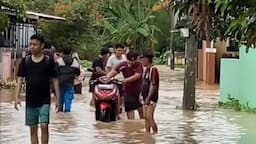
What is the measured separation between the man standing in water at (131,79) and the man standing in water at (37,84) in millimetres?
4335

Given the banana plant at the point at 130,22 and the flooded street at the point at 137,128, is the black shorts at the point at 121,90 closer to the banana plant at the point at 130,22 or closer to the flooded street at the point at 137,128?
the flooded street at the point at 137,128

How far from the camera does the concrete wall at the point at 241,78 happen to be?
18625 mm

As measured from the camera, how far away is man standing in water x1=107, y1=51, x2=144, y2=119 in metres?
14.5

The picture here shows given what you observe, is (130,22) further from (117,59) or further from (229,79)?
(117,59)

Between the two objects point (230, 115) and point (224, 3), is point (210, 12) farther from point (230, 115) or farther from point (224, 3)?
point (230, 115)

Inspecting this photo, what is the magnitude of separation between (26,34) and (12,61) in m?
6.42

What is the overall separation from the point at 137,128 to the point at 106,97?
1.05 metres

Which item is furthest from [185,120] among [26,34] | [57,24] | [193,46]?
[57,24]

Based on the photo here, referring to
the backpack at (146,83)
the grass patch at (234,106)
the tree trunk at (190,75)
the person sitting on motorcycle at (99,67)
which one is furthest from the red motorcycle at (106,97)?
the grass patch at (234,106)

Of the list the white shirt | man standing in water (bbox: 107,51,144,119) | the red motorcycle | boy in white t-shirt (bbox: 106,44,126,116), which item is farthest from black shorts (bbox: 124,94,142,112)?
the white shirt

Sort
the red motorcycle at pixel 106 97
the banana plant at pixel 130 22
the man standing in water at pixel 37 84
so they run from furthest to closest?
the banana plant at pixel 130 22 → the red motorcycle at pixel 106 97 → the man standing in water at pixel 37 84

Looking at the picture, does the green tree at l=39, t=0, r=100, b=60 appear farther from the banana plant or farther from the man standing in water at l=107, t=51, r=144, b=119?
the man standing in water at l=107, t=51, r=144, b=119

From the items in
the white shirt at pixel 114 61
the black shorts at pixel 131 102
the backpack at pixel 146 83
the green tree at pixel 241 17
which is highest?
the green tree at pixel 241 17

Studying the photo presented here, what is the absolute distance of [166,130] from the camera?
14.1 meters
